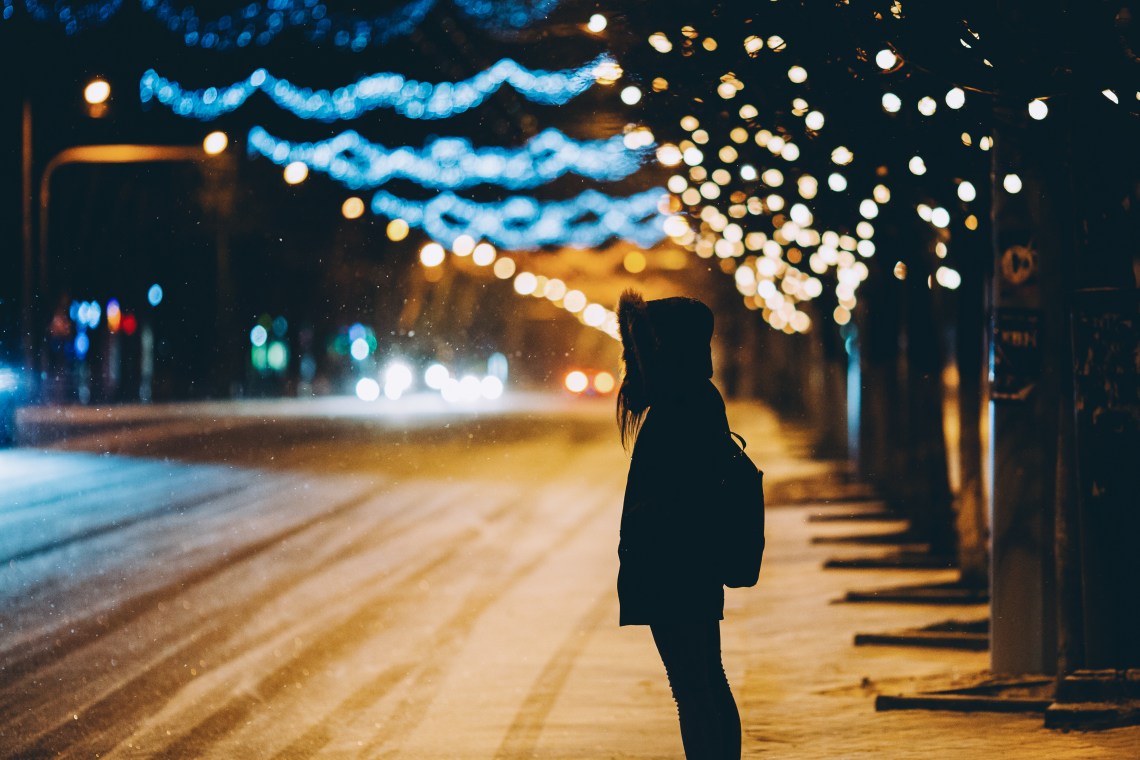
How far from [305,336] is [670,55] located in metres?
55.9

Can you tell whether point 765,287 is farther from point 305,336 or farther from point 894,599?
point 305,336

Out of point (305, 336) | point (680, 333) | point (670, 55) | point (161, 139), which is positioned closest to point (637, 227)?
point (161, 139)

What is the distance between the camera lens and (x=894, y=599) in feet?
35.2

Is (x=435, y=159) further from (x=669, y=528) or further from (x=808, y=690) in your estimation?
(x=669, y=528)

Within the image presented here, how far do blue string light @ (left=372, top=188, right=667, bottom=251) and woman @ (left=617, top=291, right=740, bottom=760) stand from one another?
2119 cm

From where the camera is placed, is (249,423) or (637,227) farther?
(249,423)

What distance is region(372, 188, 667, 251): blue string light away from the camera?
1088 inches

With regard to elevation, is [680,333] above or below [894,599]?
above

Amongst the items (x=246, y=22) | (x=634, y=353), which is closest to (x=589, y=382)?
(x=246, y=22)

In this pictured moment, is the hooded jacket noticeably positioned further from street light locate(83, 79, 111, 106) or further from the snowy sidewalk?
street light locate(83, 79, 111, 106)

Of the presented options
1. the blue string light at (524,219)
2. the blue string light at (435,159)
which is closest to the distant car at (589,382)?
the blue string light at (524,219)

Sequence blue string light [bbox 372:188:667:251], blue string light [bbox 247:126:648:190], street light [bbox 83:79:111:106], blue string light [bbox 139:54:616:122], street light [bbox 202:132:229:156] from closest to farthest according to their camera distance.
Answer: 1. blue string light [bbox 139:54:616:122]
2. street light [bbox 83:79:111:106]
3. blue string light [bbox 247:126:648:190]
4. street light [bbox 202:132:229:156]
5. blue string light [bbox 372:188:667:251]

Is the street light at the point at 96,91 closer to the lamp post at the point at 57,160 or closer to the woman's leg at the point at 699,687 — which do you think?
the lamp post at the point at 57,160

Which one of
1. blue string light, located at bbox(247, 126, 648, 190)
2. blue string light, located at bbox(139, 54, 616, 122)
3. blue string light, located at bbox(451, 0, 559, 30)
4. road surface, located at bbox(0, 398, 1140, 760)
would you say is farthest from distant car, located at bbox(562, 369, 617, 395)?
blue string light, located at bbox(451, 0, 559, 30)
